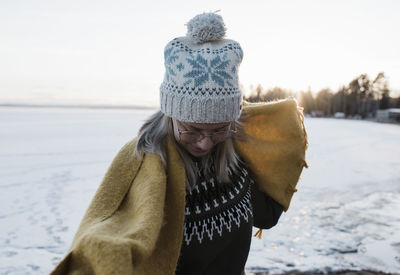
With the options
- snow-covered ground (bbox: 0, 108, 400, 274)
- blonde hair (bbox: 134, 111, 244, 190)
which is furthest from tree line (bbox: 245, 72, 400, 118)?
blonde hair (bbox: 134, 111, 244, 190)

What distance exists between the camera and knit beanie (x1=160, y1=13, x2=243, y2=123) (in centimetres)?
121

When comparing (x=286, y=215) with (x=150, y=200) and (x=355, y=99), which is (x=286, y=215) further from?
(x=355, y=99)

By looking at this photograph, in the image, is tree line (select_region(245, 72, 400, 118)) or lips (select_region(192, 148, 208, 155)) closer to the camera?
lips (select_region(192, 148, 208, 155))

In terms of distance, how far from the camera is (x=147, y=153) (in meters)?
1.25

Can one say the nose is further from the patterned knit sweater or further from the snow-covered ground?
the snow-covered ground

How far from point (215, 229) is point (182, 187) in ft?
0.83

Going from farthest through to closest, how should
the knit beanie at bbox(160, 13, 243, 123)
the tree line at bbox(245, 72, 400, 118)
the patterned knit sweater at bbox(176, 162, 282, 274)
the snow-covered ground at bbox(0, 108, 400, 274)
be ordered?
1. the tree line at bbox(245, 72, 400, 118)
2. the snow-covered ground at bbox(0, 108, 400, 274)
3. the patterned knit sweater at bbox(176, 162, 282, 274)
4. the knit beanie at bbox(160, 13, 243, 123)

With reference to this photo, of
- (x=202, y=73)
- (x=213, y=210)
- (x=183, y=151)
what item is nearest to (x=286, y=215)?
(x=213, y=210)

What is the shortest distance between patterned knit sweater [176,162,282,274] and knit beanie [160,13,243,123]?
1.12 ft

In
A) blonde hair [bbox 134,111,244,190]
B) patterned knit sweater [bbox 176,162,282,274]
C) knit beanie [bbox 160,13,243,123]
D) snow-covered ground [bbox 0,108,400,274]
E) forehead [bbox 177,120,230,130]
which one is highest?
knit beanie [bbox 160,13,243,123]

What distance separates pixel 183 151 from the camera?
1.36 meters

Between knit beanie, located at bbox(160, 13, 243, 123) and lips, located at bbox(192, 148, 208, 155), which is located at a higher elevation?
knit beanie, located at bbox(160, 13, 243, 123)

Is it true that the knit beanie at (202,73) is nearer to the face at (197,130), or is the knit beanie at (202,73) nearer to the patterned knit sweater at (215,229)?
the face at (197,130)

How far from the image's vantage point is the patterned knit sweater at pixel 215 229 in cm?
131
